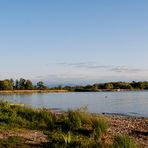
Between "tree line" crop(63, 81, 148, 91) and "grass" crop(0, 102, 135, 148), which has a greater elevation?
"tree line" crop(63, 81, 148, 91)

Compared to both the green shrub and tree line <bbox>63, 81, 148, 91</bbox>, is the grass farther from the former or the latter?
tree line <bbox>63, 81, 148, 91</bbox>

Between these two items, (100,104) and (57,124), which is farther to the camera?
(100,104)

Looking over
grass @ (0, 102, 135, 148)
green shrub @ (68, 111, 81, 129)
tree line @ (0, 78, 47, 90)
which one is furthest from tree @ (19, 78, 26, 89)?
green shrub @ (68, 111, 81, 129)

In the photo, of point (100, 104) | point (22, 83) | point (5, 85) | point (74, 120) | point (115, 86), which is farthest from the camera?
point (115, 86)

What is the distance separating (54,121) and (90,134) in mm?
3293

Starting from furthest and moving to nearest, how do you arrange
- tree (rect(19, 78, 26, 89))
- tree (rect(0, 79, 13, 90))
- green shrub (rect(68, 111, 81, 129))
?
tree (rect(19, 78, 26, 89))
tree (rect(0, 79, 13, 90))
green shrub (rect(68, 111, 81, 129))

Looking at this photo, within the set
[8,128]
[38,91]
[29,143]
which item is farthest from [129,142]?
[38,91]

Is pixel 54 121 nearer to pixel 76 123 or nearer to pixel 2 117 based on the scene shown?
pixel 76 123

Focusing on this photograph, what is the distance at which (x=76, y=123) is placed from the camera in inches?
772

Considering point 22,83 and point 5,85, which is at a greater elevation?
point 22,83

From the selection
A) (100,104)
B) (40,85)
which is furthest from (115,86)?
(100,104)

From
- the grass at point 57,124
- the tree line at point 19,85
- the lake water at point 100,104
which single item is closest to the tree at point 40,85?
the tree line at point 19,85

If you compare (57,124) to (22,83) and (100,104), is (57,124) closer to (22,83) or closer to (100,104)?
(100,104)

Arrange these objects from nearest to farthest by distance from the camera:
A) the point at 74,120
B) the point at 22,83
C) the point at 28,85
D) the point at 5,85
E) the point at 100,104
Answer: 1. the point at 74,120
2. the point at 100,104
3. the point at 5,85
4. the point at 22,83
5. the point at 28,85
